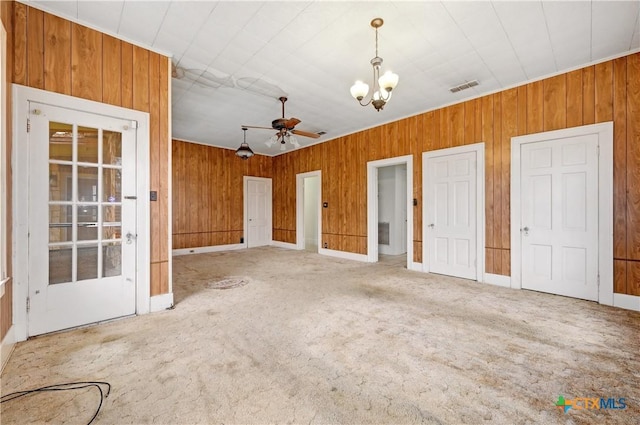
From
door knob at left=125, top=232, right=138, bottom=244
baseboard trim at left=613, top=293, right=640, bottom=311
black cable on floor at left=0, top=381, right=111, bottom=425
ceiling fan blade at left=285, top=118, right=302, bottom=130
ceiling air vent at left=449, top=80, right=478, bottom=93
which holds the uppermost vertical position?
ceiling air vent at left=449, top=80, right=478, bottom=93

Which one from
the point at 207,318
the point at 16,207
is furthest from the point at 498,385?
the point at 16,207

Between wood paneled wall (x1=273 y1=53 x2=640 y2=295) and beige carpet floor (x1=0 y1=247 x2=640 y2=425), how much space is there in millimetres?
1051

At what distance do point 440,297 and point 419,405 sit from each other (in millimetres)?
2266

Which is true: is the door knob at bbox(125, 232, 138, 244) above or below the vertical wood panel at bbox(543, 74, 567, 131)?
below

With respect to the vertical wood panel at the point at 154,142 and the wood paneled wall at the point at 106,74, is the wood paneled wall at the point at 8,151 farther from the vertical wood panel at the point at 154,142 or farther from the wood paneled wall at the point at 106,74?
the vertical wood panel at the point at 154,142

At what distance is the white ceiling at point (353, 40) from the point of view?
2.59 meters

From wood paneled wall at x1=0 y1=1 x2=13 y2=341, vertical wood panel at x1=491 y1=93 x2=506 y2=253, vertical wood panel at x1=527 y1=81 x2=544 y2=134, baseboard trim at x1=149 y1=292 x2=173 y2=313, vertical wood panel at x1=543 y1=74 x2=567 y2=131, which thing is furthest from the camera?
vertical wood panel at x1=491 y1=93 x2=506 y2=253

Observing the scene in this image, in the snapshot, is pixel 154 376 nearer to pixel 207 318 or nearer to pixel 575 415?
pixel 207 318

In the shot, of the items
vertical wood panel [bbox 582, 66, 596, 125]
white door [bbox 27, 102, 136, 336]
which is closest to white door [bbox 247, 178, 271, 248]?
white door [bbox 27, 102, 136, 336]

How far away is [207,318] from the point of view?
299cm

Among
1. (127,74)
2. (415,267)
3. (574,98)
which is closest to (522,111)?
(574,98)

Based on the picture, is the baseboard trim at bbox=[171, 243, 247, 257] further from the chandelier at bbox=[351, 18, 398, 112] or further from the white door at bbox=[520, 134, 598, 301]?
the white door at bbox=[520, 134, 598, 301]

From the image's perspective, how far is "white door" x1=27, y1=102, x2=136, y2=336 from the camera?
8.35ft

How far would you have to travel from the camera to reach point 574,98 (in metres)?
3.64
